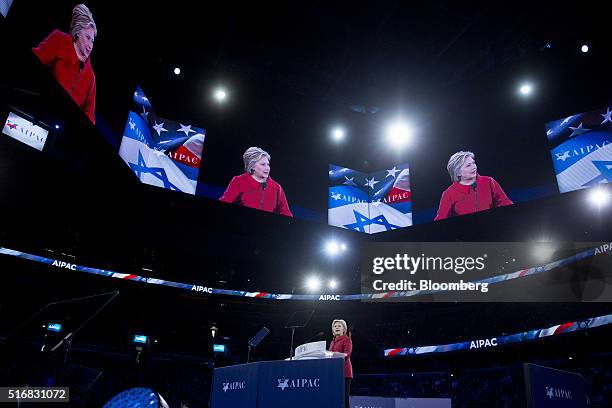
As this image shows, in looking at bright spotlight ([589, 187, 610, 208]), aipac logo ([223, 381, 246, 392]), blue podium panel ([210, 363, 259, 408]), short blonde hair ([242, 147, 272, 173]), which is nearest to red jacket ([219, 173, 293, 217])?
short blonde hair ([242, 147, 272, 173])

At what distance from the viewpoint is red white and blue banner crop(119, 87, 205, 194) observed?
1025 cm

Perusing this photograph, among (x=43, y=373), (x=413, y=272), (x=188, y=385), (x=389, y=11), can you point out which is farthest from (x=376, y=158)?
(x=43, y=373)

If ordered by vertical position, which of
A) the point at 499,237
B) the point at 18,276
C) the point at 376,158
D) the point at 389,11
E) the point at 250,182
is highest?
the point at 389,11

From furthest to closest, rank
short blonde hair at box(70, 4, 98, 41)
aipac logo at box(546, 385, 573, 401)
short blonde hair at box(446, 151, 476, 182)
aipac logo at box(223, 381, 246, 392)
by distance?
1. short blonde hair at box(446, 151, 476, 182)
2. short blonde hair at box(70, 4, 98, 41)
3. aipac logo at box(223, 381, 246, 392)
4. aipac logo at box(546, 385, 573, 401)

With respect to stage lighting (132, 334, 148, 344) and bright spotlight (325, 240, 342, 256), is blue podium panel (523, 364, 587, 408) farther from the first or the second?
stage lighting (132, 334, 148, 344)

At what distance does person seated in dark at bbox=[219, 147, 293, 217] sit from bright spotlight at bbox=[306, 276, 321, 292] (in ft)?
13.6

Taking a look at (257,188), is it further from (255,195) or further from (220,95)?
(220,95)

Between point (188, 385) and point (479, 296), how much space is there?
12274mm

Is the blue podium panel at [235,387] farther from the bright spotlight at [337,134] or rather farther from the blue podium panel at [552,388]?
the bright spotlight at [337,134]

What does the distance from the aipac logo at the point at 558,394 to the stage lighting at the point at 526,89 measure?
11.3 meters

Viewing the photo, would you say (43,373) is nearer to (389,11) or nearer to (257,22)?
(257,22)

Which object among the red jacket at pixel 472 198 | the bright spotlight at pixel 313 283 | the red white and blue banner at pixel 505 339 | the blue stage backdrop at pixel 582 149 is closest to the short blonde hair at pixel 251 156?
the bright spotlight at pixel 313 283

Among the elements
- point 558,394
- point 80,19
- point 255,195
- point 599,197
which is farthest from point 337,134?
point 558,394

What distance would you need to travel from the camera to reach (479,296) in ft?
50.7
